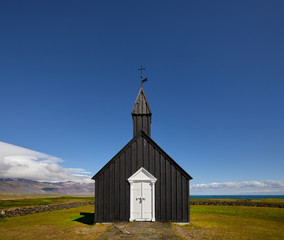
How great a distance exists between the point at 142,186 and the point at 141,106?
728 cm

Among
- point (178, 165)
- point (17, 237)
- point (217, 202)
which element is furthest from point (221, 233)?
point (217, 202)

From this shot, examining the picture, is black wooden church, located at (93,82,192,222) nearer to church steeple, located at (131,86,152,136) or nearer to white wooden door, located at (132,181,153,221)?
white wooden door, located at (132,181,153,221)

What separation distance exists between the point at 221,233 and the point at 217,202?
35785 millimetres

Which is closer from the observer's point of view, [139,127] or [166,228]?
[166,228]

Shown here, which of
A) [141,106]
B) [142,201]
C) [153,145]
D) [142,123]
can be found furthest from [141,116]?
[142,201]

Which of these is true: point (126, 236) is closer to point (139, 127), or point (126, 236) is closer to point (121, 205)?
point (121, 205)

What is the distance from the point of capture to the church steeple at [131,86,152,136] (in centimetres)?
1935

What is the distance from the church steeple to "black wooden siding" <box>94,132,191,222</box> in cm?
181

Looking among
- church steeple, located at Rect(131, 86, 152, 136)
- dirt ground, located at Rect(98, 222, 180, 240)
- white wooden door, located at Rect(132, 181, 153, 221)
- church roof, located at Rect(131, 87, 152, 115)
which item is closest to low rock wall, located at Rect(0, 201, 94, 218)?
white wooden door, located at Rect(132, 181, 153, 221)

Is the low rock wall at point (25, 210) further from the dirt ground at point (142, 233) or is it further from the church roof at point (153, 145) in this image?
the dirt ground at point (142, 233)

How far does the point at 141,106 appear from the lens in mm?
19984

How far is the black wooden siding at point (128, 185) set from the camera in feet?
53.9

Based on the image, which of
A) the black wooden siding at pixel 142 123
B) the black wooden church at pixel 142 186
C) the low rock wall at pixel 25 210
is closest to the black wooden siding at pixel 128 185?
the black wooden church at pixel 142 186

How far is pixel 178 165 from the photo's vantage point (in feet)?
55.4
